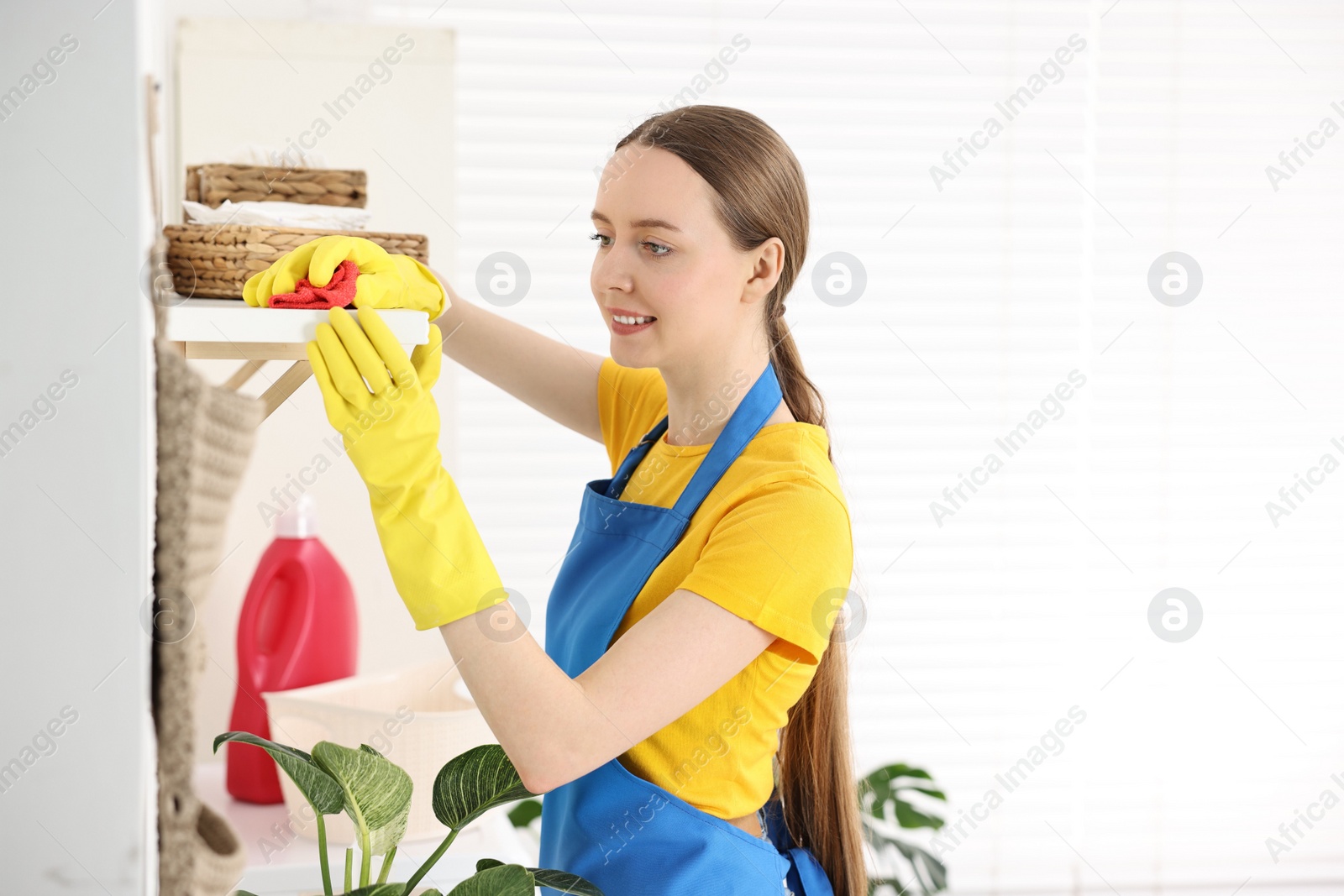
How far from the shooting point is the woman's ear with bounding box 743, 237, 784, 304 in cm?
95

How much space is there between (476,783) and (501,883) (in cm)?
10

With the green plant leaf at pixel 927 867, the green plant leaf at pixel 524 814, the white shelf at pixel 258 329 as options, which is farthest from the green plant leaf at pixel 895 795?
the white shelf at pixel 258 329

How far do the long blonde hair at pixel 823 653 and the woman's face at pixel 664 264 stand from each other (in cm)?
4

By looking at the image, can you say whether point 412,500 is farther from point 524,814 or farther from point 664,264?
point 524,814

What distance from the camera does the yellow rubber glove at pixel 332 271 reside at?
2.04ft

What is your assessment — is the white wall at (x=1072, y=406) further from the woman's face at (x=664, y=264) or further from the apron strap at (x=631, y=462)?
the woman's face at (x=664, y=264)

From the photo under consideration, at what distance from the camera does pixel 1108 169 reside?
5.90 feet

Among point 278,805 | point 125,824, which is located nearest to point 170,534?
point 125,824

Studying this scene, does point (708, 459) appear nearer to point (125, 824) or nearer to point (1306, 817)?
point (125, 824)

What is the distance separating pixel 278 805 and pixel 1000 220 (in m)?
1.44

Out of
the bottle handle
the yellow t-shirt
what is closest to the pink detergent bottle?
the bottle handle

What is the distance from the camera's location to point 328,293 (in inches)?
25.3

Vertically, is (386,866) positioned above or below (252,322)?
below

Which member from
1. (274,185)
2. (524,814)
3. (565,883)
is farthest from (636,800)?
(524,814)
